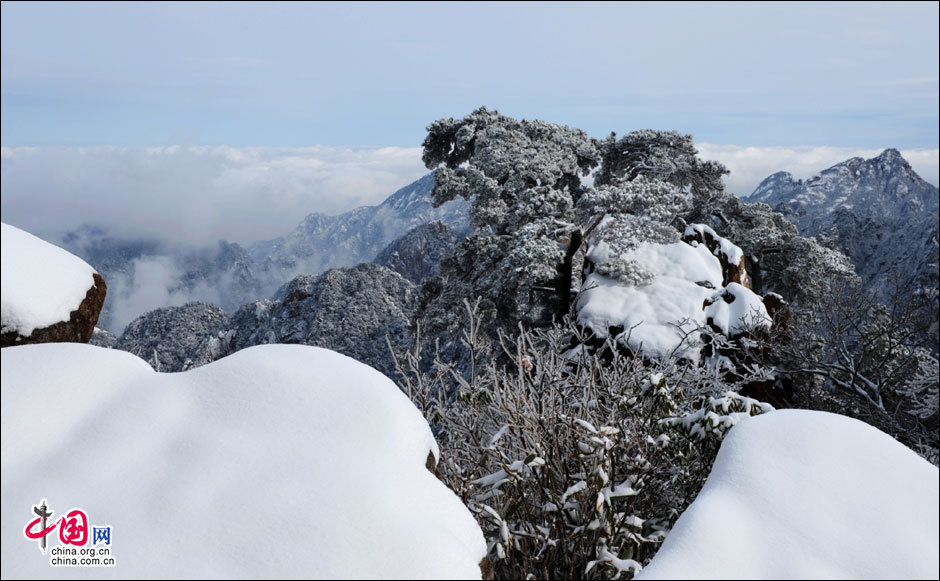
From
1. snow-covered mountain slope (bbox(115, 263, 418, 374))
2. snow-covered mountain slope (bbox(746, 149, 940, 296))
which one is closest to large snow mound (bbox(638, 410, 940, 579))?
snow-covered mountain slope (bbox(115, 263, 418, 374))

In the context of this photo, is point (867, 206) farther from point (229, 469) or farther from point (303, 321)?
point (229, 469)

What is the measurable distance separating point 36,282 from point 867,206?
4169 centimetres

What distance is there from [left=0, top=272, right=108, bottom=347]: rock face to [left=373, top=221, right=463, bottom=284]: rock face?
122 ft

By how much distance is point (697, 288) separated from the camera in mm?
11273


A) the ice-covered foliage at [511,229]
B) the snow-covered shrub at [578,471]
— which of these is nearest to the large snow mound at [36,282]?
the snow-covered shrub at [578,471]

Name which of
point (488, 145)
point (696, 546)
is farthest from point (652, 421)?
point (488, 145)

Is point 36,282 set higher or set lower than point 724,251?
higher

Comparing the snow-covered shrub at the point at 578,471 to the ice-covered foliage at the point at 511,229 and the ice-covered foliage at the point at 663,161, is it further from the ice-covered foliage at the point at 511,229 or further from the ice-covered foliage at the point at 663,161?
the ice-covered foliage at the point at 663,161

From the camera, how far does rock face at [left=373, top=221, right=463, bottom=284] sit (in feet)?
138

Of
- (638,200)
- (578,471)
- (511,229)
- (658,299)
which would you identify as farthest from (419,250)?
(578,471)

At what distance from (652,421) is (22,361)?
3.99 m

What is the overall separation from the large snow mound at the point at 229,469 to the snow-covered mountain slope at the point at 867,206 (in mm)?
29263

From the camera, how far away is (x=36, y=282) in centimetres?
355

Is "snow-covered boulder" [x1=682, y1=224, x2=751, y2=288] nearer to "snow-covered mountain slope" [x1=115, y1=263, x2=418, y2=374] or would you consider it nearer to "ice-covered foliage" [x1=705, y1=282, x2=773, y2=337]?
"ice-covered foliage" [x1=705, y1=282, x2=773, y2=337]
